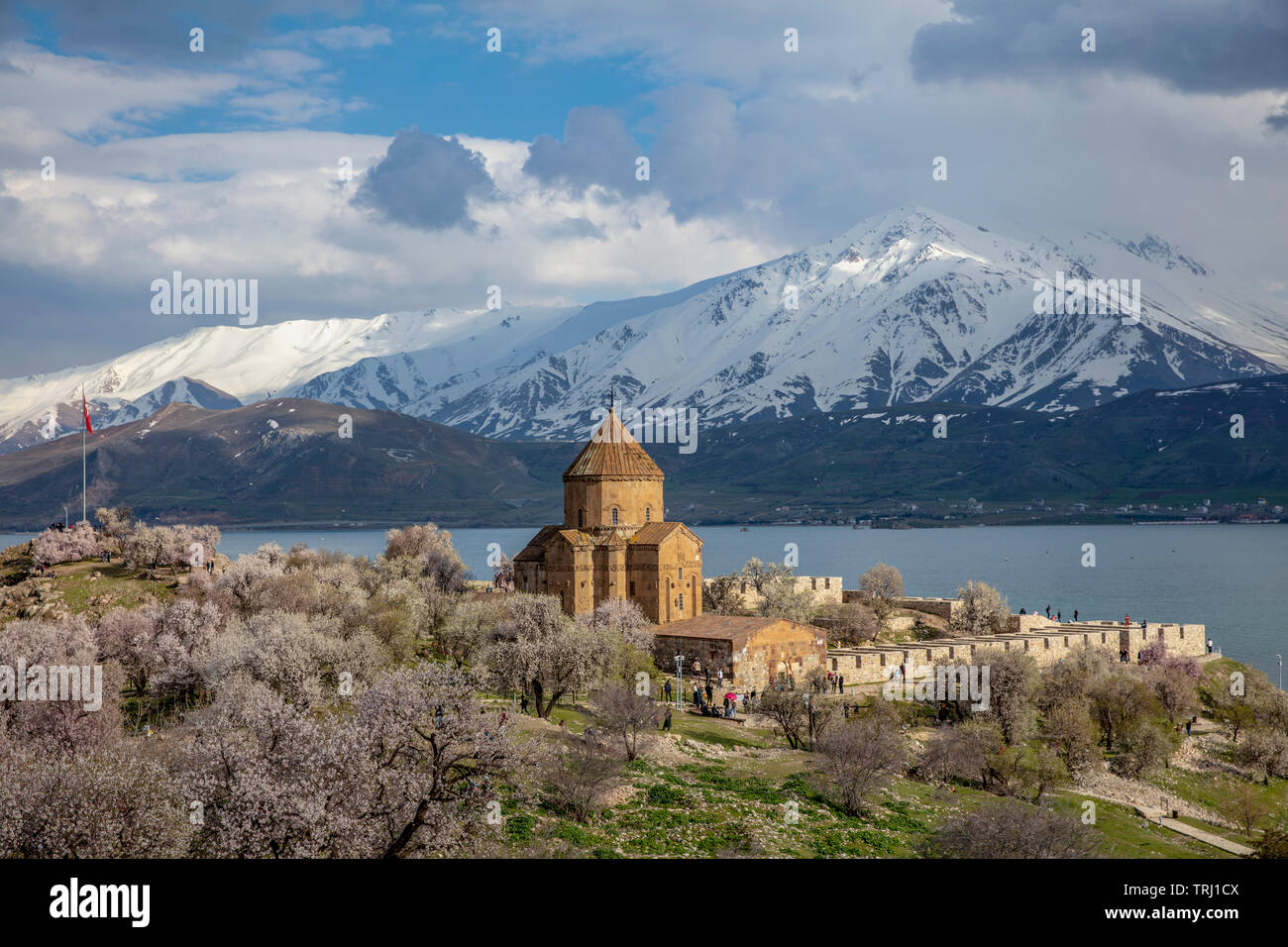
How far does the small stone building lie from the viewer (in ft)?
186

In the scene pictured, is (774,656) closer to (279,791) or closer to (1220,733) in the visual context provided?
(1220,733)

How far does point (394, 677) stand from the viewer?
25.8 meters

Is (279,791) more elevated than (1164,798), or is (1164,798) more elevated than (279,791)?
(279,791)

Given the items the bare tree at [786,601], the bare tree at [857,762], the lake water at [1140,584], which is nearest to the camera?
the bare tree at [857,762]

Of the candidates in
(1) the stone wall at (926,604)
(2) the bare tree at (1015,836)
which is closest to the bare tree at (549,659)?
(2) the bare tree at (1015,836)

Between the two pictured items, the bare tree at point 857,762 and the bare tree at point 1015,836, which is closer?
the bare tree at point 1015,836

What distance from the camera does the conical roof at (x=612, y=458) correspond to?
225ft

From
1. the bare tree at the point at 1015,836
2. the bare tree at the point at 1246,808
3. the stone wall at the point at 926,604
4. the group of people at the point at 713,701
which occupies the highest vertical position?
the stone wall at the point at 926,604

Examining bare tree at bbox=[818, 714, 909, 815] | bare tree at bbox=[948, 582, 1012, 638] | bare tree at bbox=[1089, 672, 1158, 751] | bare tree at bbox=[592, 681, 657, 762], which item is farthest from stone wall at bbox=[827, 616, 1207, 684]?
bare tree at bbox=[592, 681, 657, 762]

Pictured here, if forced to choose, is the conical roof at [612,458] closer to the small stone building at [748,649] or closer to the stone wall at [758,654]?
the small stone building at [748,649]

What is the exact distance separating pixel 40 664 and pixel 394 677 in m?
24.3

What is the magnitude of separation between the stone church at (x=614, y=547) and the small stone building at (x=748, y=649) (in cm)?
521

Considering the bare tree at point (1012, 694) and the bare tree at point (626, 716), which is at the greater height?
the bare tree at point (626, 716)
